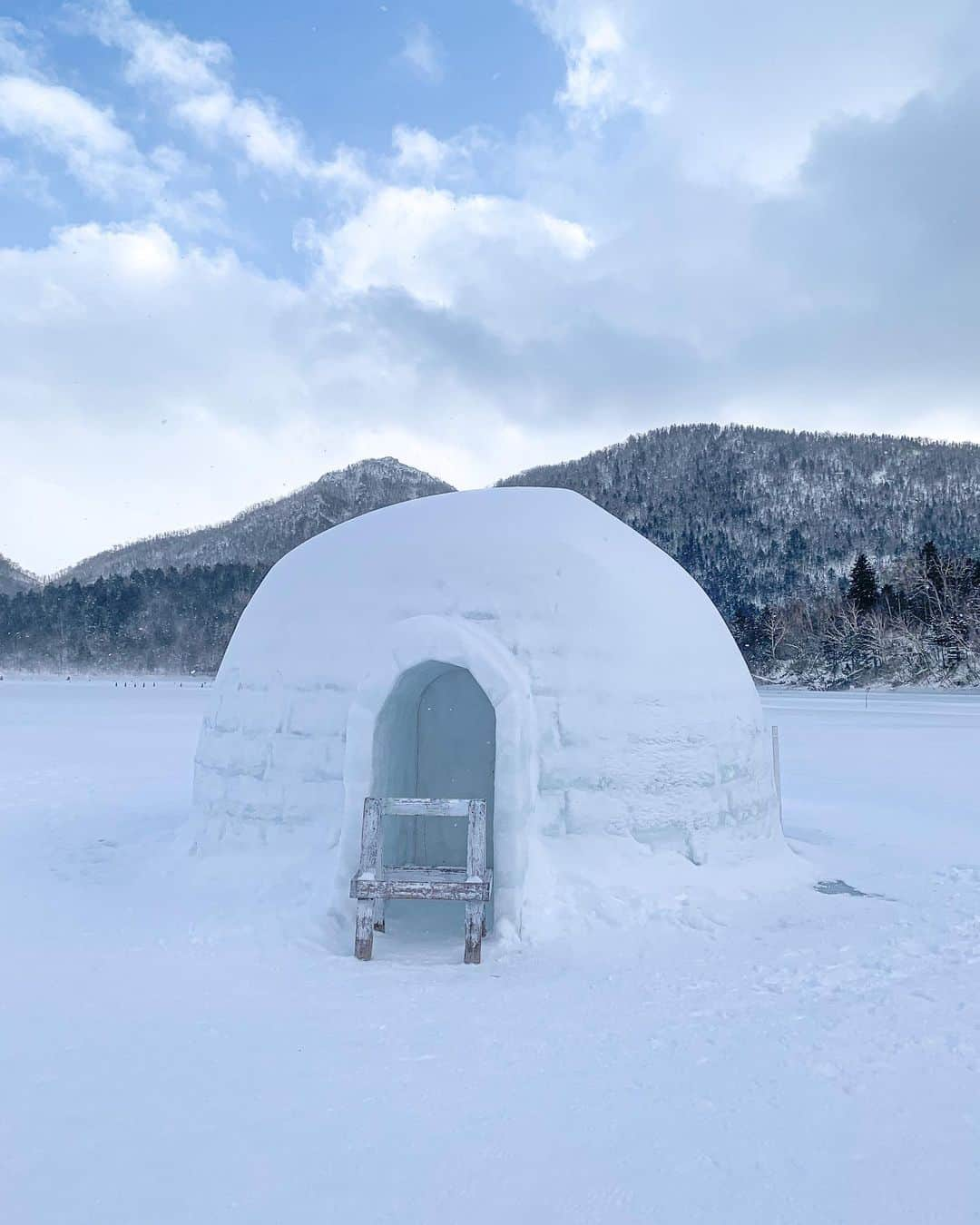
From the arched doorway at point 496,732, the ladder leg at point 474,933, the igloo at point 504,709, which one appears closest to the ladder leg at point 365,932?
the arched doorway at point 496,732

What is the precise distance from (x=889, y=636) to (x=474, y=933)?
4941 centimetres

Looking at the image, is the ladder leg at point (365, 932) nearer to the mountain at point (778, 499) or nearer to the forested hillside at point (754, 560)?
the forested hillside at point (754, 560)

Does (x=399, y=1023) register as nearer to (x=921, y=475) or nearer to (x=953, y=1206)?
(x=953, y=1206)

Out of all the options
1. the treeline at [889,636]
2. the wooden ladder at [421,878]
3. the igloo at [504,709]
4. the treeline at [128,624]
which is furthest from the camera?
the treeline at [128,624]

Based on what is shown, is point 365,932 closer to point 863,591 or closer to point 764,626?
point 863,591

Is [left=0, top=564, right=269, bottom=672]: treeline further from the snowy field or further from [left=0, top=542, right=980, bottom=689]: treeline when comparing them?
the snowy field

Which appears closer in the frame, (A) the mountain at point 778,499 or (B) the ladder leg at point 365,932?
(B) the ladder leg at point 365,932

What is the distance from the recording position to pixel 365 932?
18.2ft

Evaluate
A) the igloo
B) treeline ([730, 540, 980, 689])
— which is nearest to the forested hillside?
treeline ([730, 540, 980, 689])

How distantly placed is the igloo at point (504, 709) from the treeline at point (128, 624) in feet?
259

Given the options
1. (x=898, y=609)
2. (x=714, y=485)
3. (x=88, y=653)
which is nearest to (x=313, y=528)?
(x=88, y=653)

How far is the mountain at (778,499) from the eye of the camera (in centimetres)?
10162

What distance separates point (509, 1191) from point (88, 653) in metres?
92.4

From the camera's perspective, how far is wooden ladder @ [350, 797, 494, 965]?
539 cm
